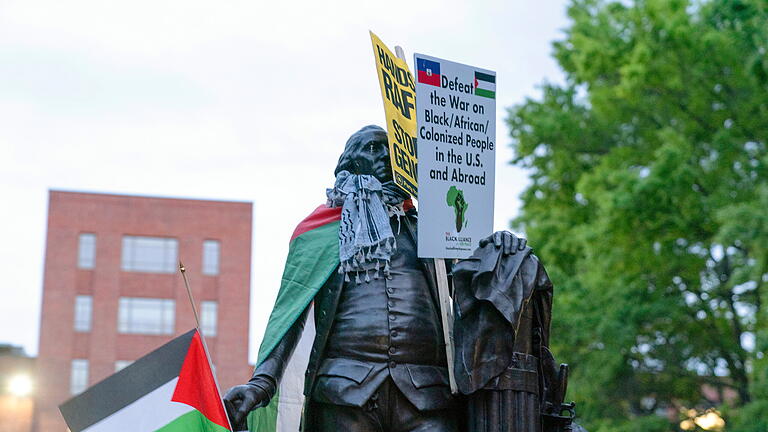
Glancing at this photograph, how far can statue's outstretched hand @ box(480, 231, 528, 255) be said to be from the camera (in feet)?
17.8

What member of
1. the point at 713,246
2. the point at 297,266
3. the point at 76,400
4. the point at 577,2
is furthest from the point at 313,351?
the point at 577,2

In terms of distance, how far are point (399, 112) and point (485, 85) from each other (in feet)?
1.58

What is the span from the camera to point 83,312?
58469 millimetres

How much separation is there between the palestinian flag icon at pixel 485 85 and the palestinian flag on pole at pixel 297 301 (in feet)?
3.08

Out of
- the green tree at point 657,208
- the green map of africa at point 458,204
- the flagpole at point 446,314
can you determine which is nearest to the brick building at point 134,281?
the green tree at point 657,208

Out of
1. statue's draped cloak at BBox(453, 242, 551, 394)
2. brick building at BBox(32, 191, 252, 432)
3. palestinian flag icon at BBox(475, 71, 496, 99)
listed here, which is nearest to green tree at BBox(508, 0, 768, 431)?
palestinian flag icon at BBox(475, 71, 496, 99)

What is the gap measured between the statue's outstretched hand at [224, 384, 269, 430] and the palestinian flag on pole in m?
0.24

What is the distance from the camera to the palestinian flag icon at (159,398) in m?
5.52

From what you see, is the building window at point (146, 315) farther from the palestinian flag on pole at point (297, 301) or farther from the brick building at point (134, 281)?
the palestinian flag on pole at point (297, 301)

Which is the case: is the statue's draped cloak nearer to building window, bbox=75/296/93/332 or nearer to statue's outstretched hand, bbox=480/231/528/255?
statue's outstretched hand, bbox=480/231/528/255

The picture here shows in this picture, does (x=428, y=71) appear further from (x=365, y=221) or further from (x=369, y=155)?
(x=365, y=221)

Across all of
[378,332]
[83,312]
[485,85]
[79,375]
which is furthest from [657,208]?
[83,312]

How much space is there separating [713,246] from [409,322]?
15501 millimetres

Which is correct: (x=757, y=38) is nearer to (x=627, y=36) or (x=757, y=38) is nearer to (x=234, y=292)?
(x=627, y=36)
